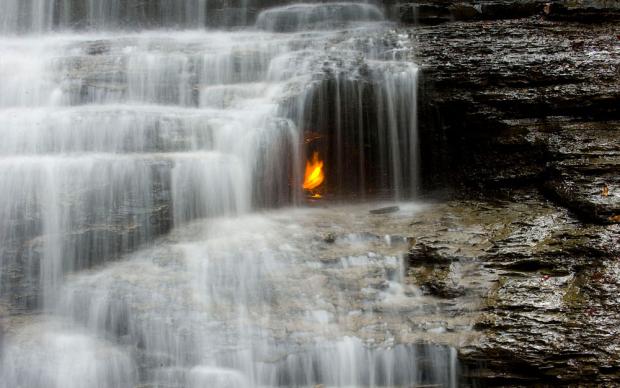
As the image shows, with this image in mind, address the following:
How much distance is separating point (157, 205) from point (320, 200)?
8.81 ft

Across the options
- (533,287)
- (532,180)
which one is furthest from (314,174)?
(533,287)

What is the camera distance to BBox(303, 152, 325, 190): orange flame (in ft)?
28.9

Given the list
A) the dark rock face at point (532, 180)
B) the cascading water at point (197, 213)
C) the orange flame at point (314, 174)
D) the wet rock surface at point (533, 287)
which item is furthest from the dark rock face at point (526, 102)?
the orange flame at point (314, 174)

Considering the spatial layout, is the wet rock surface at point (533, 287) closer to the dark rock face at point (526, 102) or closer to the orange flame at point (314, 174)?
the dark rock face at point (526, 102)

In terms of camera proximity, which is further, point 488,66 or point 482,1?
point 482,1

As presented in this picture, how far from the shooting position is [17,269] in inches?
245

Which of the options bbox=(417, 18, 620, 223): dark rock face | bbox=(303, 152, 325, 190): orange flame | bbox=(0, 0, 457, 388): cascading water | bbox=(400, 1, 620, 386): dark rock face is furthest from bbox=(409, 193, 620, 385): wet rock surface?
bbox=(303, 152, 325, 190): orange flame

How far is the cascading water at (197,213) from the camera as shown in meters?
5.32

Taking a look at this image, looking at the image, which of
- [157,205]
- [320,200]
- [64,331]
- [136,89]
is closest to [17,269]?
[64,331]

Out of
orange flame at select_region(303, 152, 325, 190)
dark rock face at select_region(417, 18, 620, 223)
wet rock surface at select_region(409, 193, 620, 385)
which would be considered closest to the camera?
wet rock surface at select_region(409, 193, 620, 385)

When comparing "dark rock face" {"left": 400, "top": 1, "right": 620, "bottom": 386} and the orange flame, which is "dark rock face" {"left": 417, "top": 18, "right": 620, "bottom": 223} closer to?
"dark rock face" {"left": 400, "top": 1, "right": 620, "bottom": 386}

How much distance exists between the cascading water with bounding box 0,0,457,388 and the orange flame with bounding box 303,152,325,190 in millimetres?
210

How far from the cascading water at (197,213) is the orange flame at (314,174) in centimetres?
21

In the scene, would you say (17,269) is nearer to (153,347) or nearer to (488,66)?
(153,347)
